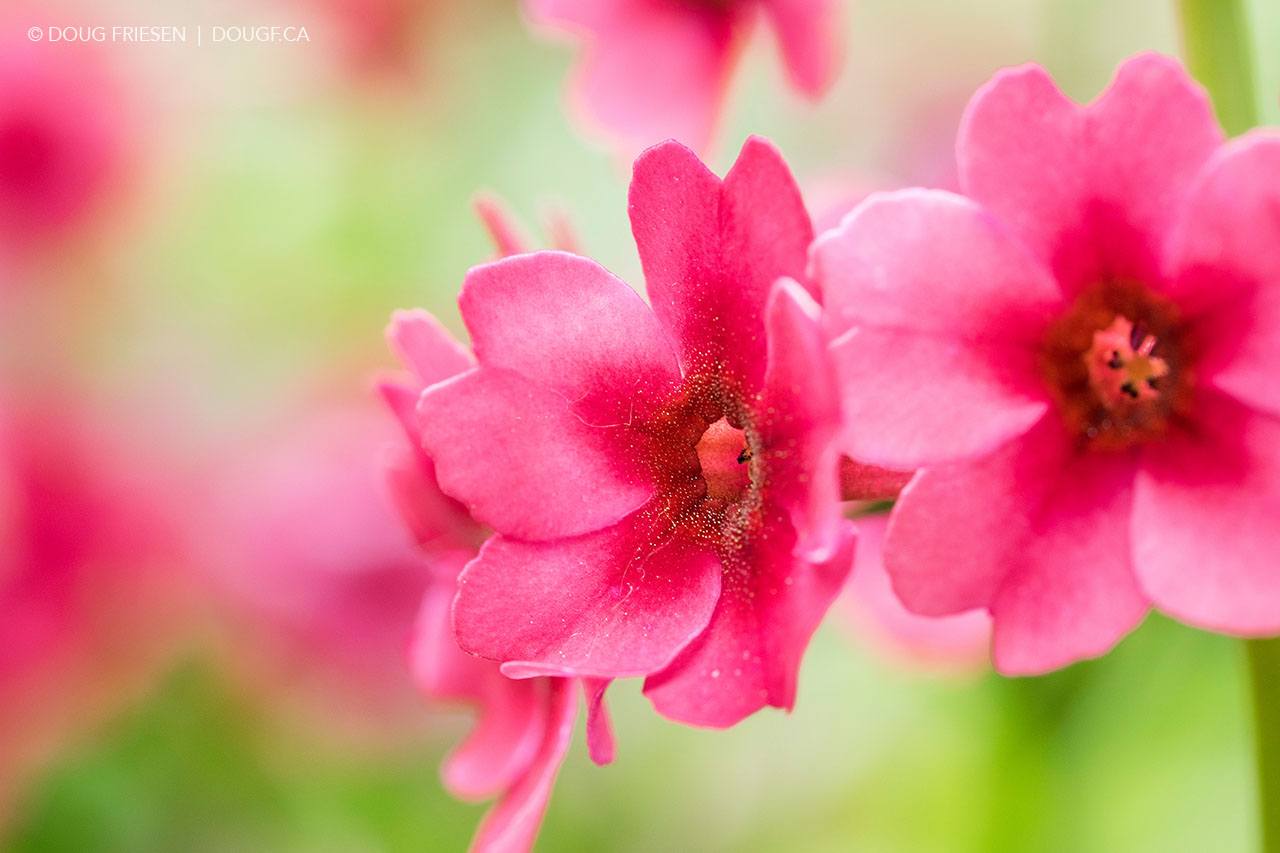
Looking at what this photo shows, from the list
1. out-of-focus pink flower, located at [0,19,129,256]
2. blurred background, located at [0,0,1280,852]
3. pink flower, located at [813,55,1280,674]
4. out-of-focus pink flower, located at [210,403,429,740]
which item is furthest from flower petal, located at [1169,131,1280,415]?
out-of-focus pink flower, located at [0,19,129,256]

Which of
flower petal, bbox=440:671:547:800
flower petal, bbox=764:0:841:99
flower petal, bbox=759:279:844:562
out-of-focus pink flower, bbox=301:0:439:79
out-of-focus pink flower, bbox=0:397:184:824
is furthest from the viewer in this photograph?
out-of-focus pink flower, bbox=301:0:439:79

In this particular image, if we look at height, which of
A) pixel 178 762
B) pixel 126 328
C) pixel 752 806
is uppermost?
pixel 126 328

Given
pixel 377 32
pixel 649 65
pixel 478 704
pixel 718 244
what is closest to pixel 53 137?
pixel 377 32

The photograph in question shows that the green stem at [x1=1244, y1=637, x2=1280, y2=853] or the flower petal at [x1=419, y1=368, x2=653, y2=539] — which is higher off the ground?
the flower petal at [x1=419, y1=368, x2=653, y2=539]

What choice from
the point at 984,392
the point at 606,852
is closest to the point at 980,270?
the point at 984,392

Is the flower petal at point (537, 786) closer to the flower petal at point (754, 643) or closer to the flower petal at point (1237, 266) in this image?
the flower petal at point (754, 643)

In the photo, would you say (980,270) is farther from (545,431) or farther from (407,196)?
(407,196)

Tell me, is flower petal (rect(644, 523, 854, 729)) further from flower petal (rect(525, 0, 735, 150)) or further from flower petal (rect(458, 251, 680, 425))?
flower petal (rect(525, 0, 735, 150))
